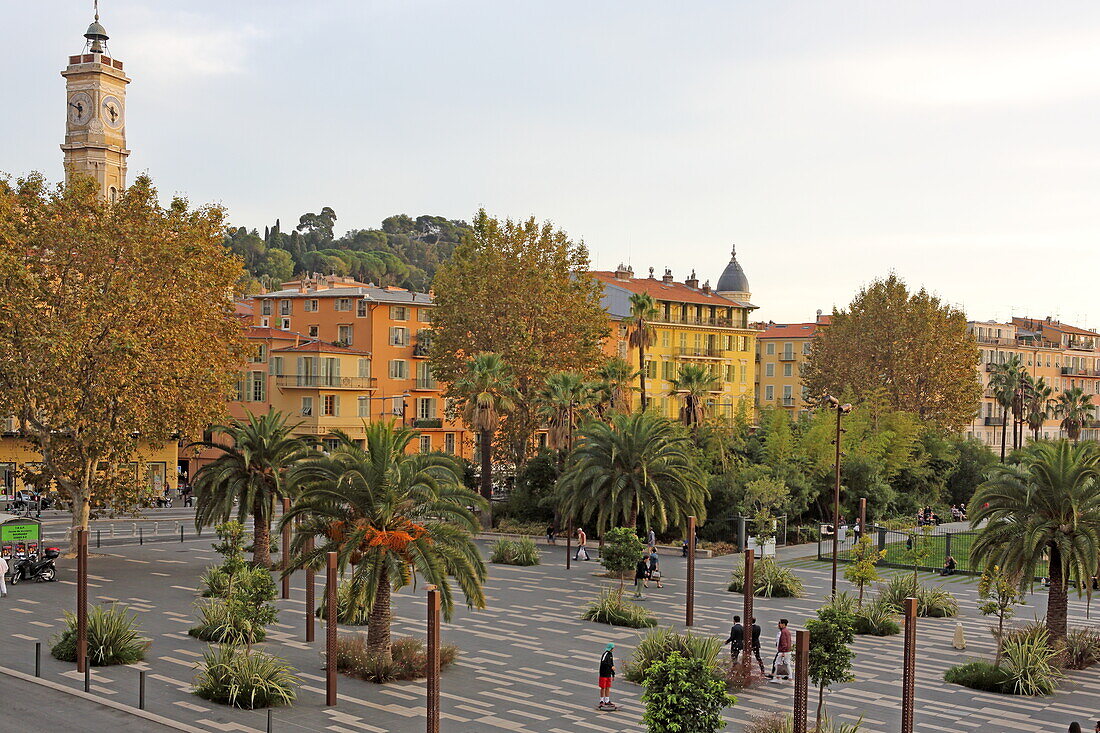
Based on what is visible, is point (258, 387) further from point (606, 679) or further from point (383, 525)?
point (606, 679)

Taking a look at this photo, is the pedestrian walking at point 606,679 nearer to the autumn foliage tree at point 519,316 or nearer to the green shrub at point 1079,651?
the green shrub at point 1079,651

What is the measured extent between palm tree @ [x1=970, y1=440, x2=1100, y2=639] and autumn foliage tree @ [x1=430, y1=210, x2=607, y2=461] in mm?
36963

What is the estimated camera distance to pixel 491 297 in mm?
65188

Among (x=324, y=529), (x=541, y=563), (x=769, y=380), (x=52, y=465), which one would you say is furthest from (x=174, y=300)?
(x=769, y=380)

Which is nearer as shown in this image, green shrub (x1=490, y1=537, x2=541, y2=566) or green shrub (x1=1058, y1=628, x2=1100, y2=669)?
green shrub (x1=1058, y1=628, x2=1100, y2=669)

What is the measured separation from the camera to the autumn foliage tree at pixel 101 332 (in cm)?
4228

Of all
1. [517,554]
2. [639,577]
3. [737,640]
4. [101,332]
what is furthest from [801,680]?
[101,332]

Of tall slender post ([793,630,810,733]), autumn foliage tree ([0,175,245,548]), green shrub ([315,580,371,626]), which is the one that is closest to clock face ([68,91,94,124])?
autumn foliage tree ([0,175,245,548])

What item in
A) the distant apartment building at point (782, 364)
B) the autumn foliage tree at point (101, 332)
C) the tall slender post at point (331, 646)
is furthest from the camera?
the distant apartment building at point (782, 364)

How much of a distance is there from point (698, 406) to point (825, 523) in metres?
8.80

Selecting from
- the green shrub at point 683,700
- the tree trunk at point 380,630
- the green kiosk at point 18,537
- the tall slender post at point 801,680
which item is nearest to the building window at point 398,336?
the green kiosk at point 18,537

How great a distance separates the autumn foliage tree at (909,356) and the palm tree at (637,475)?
3764 centimetres

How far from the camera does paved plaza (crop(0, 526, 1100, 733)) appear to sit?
22.5 m

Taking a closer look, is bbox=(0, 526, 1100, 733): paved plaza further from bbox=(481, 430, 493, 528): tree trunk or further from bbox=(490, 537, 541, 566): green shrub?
bbox=(481, 430, 493, 528): tree trunk
